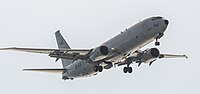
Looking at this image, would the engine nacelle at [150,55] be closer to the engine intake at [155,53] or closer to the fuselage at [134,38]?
the engine intake at [155,53]

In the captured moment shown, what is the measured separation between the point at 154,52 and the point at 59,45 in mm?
19272

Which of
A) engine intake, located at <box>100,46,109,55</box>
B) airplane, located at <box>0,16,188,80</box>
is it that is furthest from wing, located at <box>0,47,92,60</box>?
engine intake, located at <box>100,46,109,55</box>

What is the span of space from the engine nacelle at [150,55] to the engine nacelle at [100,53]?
20.2 feet

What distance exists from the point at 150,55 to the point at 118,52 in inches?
238

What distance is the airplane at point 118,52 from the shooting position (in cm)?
6631

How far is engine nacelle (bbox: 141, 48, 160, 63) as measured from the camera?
72312 millimetres

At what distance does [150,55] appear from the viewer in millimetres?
72562

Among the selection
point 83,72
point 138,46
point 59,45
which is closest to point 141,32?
point 138,46

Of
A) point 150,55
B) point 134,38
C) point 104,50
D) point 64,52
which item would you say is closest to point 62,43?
point 64,52

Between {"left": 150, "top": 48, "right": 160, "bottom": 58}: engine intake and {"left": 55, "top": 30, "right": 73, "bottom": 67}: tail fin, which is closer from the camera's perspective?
{"left": 150, "top": 48, "right": 160, "bottom": 58}: engine intake

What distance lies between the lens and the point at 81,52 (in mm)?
71375

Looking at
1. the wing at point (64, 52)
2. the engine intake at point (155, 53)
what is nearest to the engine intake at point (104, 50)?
the wing at point (64, 52)

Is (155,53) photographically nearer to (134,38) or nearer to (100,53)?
(134,38)

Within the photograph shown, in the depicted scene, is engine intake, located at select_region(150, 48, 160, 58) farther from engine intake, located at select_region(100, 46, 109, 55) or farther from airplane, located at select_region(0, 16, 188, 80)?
engine intake, located at select_region(100, 46, 109, 55)
